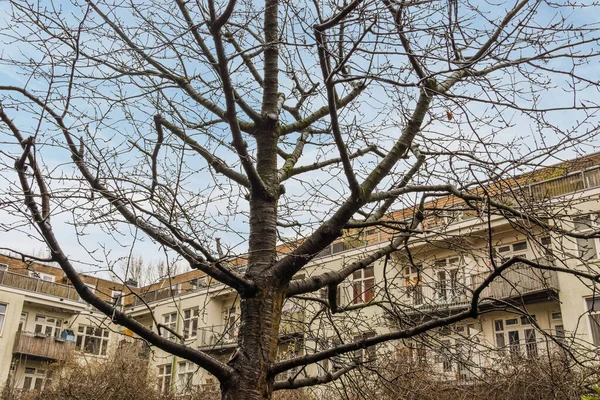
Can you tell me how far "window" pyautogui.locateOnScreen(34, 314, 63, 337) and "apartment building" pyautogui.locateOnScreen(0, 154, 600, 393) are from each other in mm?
57

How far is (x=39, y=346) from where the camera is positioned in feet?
92.6

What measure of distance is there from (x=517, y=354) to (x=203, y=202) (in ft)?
29.3

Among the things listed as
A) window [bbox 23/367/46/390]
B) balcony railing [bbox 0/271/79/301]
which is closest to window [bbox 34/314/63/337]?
balcony railing [bbox 0/271/79/301]

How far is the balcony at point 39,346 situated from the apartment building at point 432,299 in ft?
0.20

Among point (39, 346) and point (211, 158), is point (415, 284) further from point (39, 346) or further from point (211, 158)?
point (39, 346)

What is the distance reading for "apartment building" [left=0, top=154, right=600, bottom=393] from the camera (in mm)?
4727

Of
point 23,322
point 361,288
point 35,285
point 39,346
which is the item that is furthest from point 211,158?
point 23,322

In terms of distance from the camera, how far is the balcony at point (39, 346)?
27656 millimetres

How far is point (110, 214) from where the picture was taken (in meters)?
4.00

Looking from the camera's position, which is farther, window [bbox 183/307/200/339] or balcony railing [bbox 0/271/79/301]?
balcony railing [bbox 0/271/79/301]

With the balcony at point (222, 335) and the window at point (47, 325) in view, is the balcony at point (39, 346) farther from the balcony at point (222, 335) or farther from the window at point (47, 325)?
the balcony at point (222, 335)

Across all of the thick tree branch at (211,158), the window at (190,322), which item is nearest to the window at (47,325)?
the window at (190,322)

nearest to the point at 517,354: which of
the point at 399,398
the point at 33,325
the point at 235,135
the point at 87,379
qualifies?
the point at 399,398

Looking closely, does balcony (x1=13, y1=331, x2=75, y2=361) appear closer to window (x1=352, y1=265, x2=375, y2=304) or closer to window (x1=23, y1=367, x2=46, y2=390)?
window (x1=23, y1=367, x2=46, y2=390)
